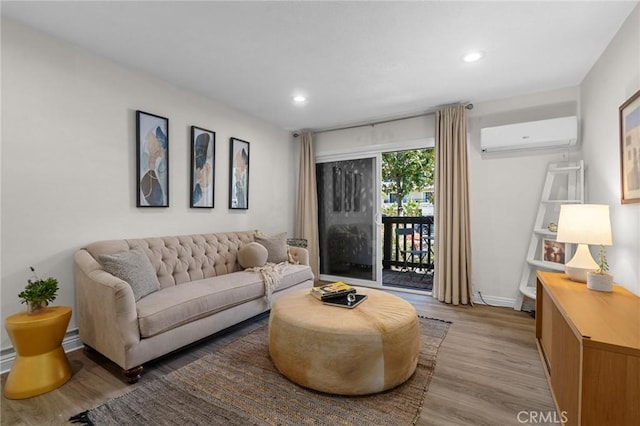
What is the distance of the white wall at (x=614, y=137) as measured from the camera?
1.86 meters

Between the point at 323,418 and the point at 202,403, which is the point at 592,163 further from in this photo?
the point at 202,403

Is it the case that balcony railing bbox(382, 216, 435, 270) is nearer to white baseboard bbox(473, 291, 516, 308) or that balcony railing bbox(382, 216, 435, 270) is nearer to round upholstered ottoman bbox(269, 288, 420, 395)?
white baseboard bbox(473, 291, 516, 308)

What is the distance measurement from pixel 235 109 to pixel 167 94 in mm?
915

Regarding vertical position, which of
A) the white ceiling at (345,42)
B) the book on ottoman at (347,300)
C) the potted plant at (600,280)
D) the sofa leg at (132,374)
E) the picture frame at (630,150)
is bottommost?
the sofa leg at (132,374)

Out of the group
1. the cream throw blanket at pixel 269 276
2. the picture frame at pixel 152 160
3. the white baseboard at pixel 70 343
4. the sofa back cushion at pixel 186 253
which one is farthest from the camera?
the cream throw blanket at pixel 269 276

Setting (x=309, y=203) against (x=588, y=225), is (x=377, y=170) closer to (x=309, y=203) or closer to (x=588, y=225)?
(x=309, y=203)

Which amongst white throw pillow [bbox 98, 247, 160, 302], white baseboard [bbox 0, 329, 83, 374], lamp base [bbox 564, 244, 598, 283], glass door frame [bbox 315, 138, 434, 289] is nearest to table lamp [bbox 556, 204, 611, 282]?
lamp base [bbox 564, 244, 598, 283]

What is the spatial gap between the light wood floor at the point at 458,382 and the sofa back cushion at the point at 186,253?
67 centimetres

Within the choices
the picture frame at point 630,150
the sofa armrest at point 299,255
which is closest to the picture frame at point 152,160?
the sofa armrest at point 299,255

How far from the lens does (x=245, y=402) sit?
165 centimetres

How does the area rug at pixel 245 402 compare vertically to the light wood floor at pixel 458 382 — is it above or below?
above

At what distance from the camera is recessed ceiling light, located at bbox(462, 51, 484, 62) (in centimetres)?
236

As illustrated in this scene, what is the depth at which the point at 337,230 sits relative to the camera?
466 cm

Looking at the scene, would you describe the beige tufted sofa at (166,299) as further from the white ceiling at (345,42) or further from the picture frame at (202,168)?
the white ceiling at (345,42)
